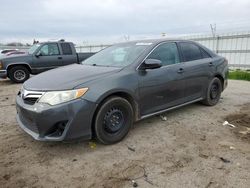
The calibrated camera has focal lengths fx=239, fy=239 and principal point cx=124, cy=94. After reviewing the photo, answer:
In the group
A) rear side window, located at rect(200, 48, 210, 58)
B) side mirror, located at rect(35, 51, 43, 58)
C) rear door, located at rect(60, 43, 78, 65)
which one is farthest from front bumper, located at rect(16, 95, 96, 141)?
rear door, located at rect(60, 43, 78, 65)

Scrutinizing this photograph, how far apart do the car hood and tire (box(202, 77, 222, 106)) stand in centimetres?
269

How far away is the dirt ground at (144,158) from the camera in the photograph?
9.26 feet

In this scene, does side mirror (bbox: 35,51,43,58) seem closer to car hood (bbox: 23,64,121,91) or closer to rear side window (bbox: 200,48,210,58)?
car hood (bbox: 23,64,121,91)

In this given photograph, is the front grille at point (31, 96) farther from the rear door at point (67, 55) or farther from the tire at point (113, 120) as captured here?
the rear door at point (67, 55)

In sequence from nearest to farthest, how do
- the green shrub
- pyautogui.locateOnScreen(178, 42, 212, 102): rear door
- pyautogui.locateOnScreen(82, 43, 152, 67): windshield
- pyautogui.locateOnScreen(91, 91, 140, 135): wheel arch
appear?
pyautogui.locateOnScreen(91, 91, 140, 135): wheel arch
pyautogui.locateOnScreen(82, 43, 152, 67): windshield
pyautogui.locateOnScreen(178, 42, 212, 102): rear door
the green shrub

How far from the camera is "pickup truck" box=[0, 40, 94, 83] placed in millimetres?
9539

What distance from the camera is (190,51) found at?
16.9ft

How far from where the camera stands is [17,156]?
3.40 m

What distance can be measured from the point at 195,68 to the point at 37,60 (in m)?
7.20

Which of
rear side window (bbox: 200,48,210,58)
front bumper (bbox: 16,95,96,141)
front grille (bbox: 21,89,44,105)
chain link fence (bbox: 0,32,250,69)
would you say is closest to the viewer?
front bumper (bbox: 16,95,96,141)

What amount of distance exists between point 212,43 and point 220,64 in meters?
9.12

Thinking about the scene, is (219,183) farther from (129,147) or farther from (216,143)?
(129,147)

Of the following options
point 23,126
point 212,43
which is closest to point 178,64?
point 23,126

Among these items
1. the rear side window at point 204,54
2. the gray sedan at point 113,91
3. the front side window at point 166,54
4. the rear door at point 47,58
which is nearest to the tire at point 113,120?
the gray sedan at point 113,91
